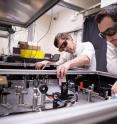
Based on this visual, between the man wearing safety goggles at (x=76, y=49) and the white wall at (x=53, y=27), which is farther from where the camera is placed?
the white wall at (x=53, y=27)

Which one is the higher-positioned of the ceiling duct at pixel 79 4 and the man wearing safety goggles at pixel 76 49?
the ceiling duct at pixel 79 4

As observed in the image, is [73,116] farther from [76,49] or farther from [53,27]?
[53,27]

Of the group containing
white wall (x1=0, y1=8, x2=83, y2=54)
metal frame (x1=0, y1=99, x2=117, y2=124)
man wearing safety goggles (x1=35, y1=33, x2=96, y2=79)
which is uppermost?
white wall (x1=0, y1=8, x2=83, y2=54)

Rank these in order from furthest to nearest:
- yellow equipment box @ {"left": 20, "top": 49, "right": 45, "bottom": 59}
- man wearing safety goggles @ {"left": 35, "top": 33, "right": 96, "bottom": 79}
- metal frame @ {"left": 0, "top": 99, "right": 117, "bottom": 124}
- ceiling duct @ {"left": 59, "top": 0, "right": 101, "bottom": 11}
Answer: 1. ceiling duct @ {"left": 59, "top": 0, "right": 101, "bottom": 11}
2. yellow equipment box @ {"left": 20, "top": 49, "right": 45, "bottom": 59}
3. man wearing safety goggles @ {"left": 35, "top": 33, "right": 96, "bottom": 79}
4. metal frame @ {"left": 0, "top": 99, "right": 117, "bottom": 124}

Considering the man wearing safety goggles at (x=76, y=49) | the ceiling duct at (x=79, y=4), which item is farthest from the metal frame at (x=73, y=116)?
the ceiling duct at (x=79, y=4)

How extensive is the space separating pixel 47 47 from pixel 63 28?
1016mm

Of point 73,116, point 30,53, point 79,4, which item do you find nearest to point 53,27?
point 79,4

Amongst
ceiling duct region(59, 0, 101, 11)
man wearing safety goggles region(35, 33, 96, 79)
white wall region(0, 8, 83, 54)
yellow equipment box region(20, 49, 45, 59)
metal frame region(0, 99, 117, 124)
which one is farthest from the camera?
white wall region(0, 8, 83, 54)

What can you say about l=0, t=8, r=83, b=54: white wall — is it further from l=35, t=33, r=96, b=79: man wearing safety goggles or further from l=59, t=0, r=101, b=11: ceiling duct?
l=35, t=33, r=96, b=79: man wearing safety goggles

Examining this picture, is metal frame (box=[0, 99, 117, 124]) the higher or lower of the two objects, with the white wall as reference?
lower

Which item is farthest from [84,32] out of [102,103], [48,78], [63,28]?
[102,103]

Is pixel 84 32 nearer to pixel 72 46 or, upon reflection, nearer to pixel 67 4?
pixel 67 4

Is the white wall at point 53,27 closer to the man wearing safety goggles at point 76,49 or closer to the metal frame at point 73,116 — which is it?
the man wearing safety goggles at point 76,49

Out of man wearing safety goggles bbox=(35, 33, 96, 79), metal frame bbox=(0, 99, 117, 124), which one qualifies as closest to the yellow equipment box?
man wearing safety goggles bbox=(35, 33, 96, 79)
